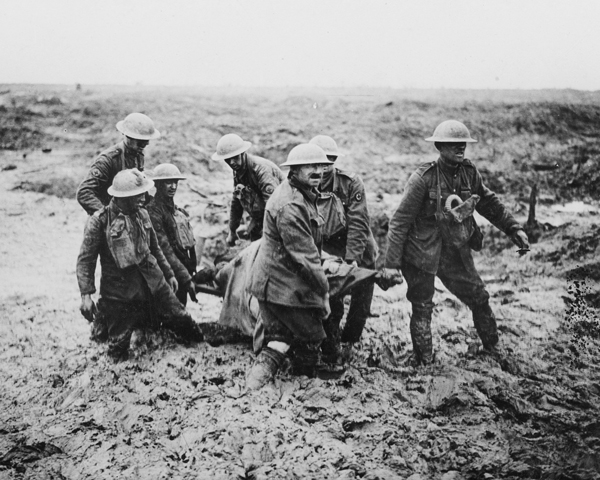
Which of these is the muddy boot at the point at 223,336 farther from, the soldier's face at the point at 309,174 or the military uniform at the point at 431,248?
the soldier's face at the point at 309,174

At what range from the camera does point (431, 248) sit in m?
4.50

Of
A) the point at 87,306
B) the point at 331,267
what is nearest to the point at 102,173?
the point at 87,306

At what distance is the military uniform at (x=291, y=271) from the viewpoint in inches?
146

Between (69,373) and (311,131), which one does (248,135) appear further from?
(69,373)

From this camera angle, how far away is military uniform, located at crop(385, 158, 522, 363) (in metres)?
4.44

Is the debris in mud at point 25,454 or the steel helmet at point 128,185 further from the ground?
the steel helmet at point 128,185

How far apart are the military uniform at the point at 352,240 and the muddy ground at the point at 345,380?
34 cm

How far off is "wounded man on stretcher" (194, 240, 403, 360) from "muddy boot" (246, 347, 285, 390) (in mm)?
163

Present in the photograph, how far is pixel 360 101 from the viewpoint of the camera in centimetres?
1146

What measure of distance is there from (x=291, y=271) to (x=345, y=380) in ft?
3.55

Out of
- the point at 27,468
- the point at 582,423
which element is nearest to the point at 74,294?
the point at 27,468

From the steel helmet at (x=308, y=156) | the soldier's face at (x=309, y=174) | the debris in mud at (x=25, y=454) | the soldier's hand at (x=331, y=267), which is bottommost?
the debris in mud at (x=25, y=454)

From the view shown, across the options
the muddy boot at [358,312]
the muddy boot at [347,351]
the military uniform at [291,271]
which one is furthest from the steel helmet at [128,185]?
the muddy boot at [347,351]

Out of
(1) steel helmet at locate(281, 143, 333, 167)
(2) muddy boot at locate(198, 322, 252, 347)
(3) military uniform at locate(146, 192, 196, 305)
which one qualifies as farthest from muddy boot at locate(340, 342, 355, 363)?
(1) steel helmet at locate(281, 143, 333, 167)
